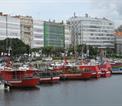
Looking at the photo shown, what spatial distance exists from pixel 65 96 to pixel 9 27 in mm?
92678

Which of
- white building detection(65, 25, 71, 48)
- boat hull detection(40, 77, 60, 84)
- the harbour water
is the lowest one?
the harbour water

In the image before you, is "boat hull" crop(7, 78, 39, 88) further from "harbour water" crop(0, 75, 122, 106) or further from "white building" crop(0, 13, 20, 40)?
"white building" crop(0, 13, 20, 40)

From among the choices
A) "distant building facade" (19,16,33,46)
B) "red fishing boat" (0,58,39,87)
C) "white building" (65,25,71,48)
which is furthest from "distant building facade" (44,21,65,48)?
"red fishing boat" (0,58,39,87)

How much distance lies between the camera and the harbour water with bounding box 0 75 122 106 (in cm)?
5542

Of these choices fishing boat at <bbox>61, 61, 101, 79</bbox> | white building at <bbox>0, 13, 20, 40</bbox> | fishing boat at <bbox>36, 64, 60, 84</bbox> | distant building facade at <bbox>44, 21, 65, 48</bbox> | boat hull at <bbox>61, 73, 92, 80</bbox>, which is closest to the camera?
fishing boat at <bbox>36, 64, 60, 84</bbox>

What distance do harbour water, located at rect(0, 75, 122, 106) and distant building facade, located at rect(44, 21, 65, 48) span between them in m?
97.0

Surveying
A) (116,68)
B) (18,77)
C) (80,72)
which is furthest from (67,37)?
(18,77)

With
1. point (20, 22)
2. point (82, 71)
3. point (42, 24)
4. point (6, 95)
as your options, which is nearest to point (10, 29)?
point (20, 22)

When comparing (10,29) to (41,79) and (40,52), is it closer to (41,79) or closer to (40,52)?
(40,52)

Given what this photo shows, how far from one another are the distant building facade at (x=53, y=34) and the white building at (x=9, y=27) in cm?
1563

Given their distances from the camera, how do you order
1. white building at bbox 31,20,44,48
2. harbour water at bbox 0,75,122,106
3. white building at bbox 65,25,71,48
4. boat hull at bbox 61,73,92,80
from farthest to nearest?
white building at bbox 65,25,71,48
white building at bbox 31,20,44,48
boat hull at bbox 61,73,92,80
harbour water at bbox 0,75,122,106

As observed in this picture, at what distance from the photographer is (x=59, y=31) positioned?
597 ft

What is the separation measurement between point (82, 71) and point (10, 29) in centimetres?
6924

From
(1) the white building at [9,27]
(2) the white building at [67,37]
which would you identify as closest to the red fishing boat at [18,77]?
(1) the white building at [9,27]
